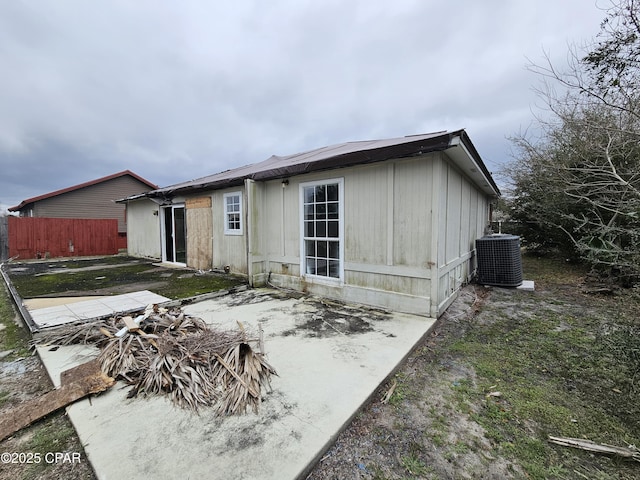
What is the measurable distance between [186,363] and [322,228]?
3111 millimetres

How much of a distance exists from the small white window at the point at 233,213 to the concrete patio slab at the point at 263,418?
3740 mm

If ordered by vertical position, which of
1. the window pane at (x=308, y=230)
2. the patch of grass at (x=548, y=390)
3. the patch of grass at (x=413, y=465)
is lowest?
the patch of grass at (x=548, y=390)

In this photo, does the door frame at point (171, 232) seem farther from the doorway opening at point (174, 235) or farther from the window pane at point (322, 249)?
the window pane at point (322, 249)

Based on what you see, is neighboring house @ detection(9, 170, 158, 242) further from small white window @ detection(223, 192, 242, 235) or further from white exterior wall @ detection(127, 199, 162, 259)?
small white window @ detection(223, 192, 242, 235)

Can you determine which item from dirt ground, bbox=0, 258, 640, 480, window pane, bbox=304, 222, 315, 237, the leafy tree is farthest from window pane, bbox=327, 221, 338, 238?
the leafy tree

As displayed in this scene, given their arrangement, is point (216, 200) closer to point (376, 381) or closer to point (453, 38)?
point (376, 381)

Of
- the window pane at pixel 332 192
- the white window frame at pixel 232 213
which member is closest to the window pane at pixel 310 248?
the window pane at pixel 332 192

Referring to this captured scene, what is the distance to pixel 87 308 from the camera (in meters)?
3.93

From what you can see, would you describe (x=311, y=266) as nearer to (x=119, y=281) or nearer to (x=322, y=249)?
(x=322, y=249)

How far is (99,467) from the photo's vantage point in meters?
1.40

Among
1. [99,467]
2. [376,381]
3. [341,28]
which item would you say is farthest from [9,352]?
[341,28]

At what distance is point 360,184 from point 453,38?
4.72 m

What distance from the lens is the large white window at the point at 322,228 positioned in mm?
4590

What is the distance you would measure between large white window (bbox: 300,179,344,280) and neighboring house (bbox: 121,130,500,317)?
19 mm
